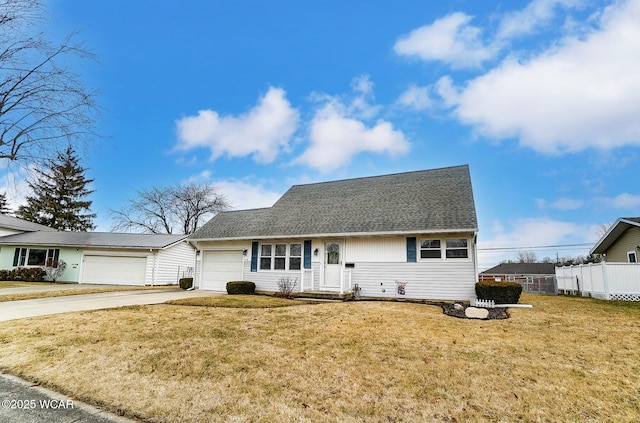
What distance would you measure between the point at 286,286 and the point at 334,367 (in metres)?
9.91

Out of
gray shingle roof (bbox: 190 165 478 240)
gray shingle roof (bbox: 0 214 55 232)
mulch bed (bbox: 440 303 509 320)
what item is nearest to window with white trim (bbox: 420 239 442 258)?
gray shingle roof (bbox: 190 165 478 240)

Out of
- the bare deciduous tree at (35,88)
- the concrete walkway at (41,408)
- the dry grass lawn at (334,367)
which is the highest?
the bare deciduous tree at (35,88)

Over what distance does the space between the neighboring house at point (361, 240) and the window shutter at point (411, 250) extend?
40 millimetres

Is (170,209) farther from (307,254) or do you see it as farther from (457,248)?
(457,248)

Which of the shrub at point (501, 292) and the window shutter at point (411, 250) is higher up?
the window shutter at point (411, 250)

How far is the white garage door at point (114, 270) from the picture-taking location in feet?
72.9

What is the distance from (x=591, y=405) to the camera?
12.0ft

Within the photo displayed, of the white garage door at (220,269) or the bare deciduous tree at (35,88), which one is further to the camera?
the white garage door at (220,269)

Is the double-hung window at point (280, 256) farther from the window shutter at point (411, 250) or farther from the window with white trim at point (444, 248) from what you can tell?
the window with white trim at point (444, 248)

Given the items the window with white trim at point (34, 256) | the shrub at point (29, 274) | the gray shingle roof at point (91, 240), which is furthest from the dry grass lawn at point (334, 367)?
the window with white trim at point (34, 256)

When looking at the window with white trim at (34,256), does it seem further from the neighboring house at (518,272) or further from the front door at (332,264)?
the neighboring house at (518,272)

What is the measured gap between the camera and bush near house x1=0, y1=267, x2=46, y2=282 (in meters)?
22.7

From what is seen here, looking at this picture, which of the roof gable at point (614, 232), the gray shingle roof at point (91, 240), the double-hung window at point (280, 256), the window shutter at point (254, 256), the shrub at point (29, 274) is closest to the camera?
the double-hung window at point (280, 256)

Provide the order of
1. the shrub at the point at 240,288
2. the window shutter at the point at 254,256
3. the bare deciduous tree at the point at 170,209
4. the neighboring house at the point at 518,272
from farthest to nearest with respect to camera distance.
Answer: the neighboring house at the point at 518,272, the bare deciduous tree at the point at 170,209, the window shutter at the point at 254,256, the shrub at the point at 240,288
